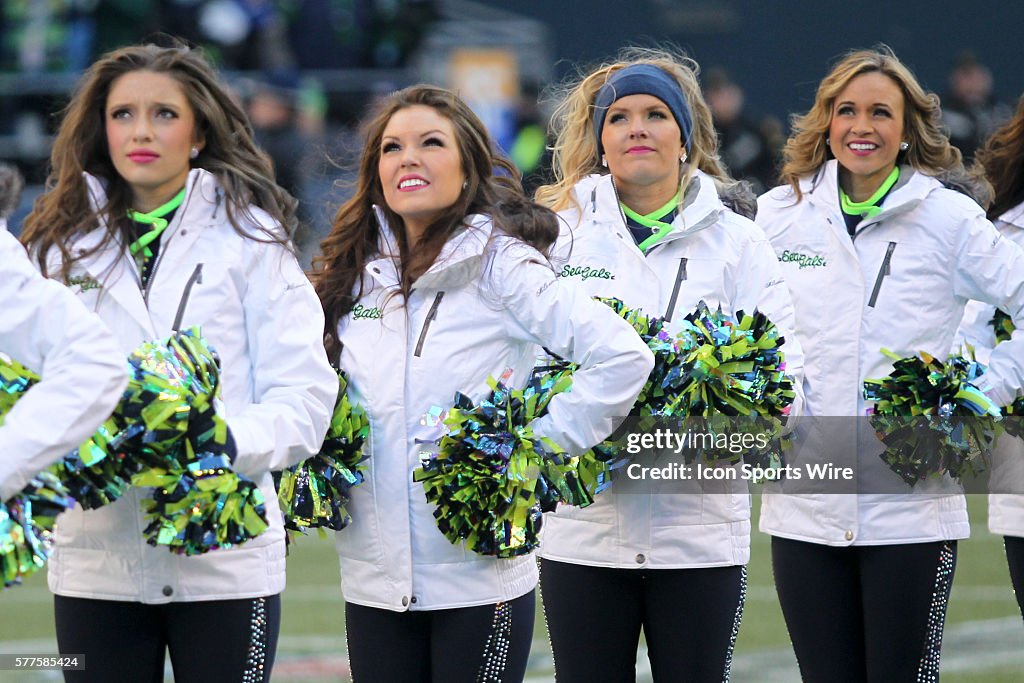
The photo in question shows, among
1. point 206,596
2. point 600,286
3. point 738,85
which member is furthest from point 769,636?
point 738,85

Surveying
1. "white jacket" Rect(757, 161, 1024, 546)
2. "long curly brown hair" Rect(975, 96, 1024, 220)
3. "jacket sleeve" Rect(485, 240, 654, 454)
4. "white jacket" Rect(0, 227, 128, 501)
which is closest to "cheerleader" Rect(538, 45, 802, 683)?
"jacket sleeve" Rect(485, 240, 654, 454)

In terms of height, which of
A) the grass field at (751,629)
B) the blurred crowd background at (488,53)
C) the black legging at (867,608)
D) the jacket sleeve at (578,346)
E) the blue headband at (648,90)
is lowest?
the grass field at (751,629)

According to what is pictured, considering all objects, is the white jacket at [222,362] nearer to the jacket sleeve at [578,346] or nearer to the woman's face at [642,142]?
the jacket sleeve at [578,346]

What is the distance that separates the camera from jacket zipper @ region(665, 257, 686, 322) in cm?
398

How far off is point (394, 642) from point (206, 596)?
50 centimetres

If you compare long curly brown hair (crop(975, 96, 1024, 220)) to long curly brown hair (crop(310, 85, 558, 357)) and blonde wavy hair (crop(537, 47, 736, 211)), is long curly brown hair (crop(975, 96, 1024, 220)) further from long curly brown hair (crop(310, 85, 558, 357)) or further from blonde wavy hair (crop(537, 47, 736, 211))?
long curly brown hair (crop(310, 85, 558, 357))

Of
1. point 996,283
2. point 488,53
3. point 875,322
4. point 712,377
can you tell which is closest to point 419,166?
point 712,377

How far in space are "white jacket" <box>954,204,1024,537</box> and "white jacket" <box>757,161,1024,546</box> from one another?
19cm

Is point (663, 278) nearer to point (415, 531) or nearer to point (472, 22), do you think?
point (415, 531)

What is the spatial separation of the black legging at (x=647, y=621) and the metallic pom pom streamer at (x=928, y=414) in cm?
59

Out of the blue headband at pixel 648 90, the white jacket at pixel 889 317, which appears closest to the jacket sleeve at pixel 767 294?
the white jacket at pixel 889 317

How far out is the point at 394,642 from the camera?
3508 millimetres

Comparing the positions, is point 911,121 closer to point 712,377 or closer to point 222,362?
point 712,377

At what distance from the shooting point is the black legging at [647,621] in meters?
3.80
